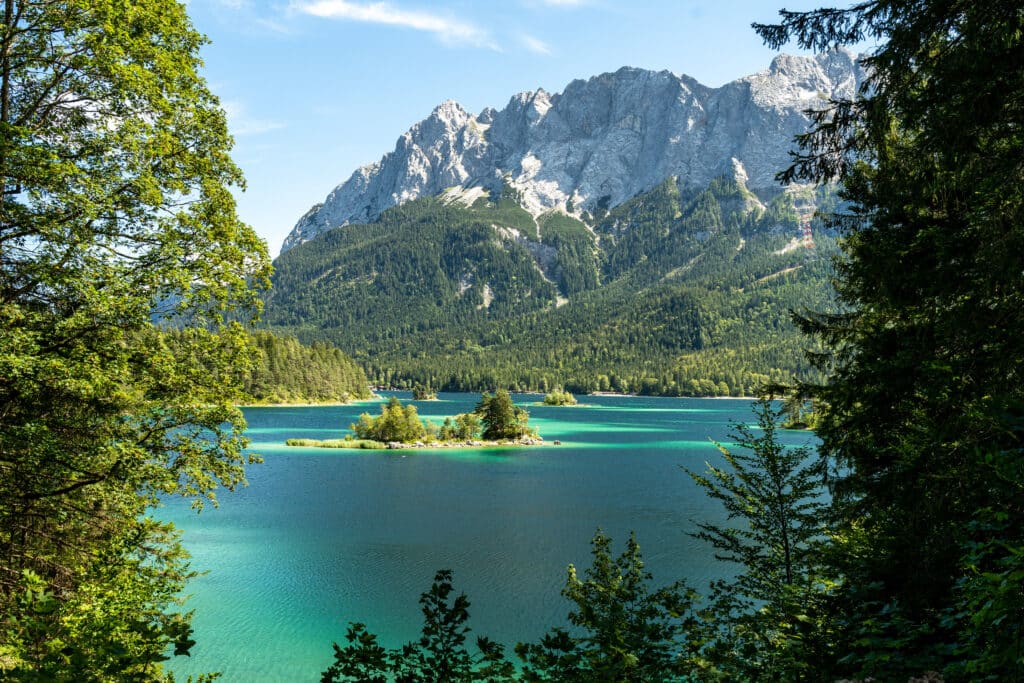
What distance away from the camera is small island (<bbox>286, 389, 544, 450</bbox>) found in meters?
76.7

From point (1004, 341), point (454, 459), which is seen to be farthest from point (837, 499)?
point (454, 459)

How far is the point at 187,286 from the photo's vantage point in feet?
28.8

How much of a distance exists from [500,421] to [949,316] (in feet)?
255

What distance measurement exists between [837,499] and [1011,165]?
33.7 ft

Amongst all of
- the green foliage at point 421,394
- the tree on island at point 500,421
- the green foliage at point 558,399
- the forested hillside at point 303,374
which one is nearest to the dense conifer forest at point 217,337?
the tree on island at point 500,421

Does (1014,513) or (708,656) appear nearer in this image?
(1014,513)

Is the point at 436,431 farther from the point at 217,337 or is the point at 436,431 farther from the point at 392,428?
the point at 217,337

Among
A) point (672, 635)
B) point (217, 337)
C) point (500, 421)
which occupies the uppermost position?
point (217, 337)

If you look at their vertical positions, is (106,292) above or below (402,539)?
above

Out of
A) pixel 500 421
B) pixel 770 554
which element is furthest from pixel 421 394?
pixel 770 554

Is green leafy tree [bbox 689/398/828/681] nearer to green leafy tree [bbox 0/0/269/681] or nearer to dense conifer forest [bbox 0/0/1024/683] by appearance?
dense conifer forest [bbox 0/0/1024/683]

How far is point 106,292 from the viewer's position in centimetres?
793

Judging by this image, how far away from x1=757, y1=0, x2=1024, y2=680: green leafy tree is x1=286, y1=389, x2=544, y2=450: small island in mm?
71332

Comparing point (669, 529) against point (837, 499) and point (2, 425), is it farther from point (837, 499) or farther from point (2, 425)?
point (2, 425)
